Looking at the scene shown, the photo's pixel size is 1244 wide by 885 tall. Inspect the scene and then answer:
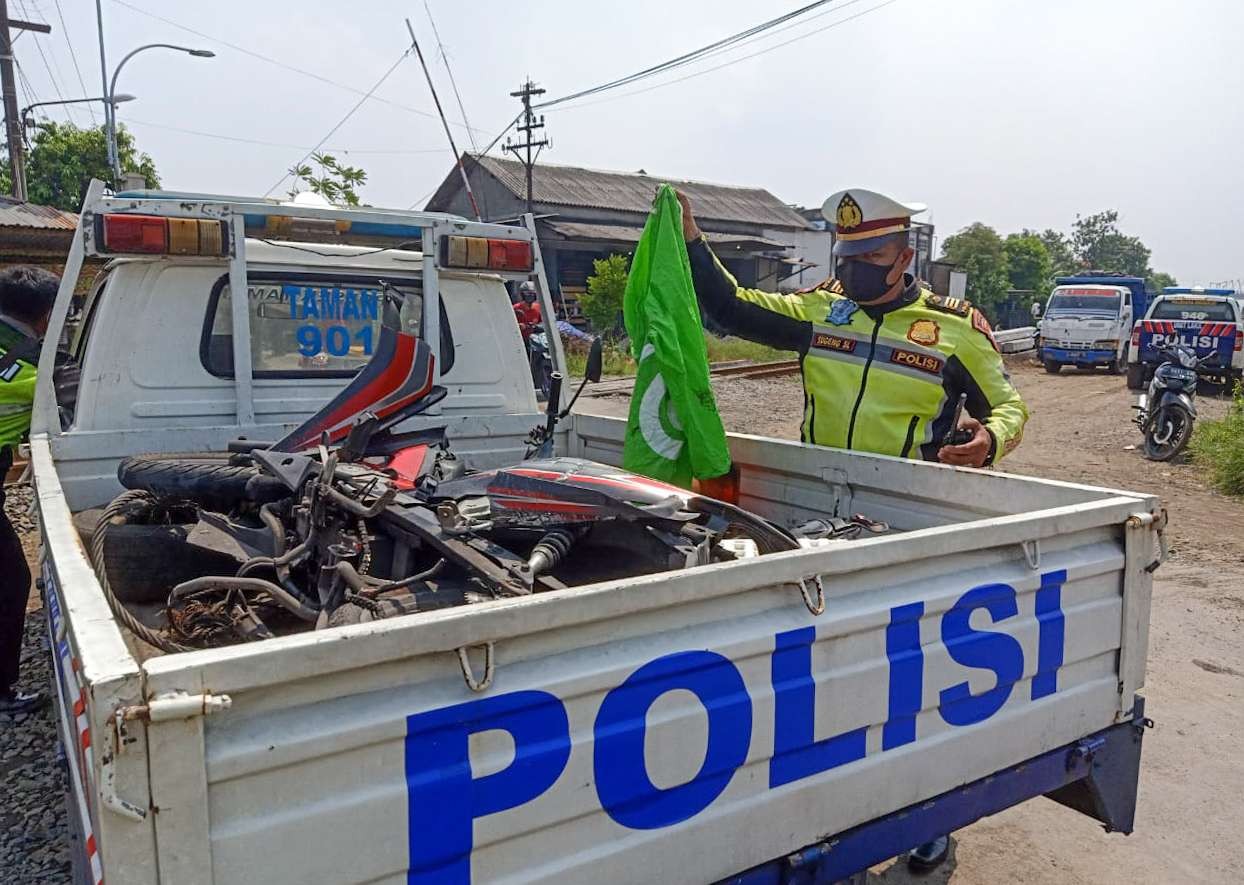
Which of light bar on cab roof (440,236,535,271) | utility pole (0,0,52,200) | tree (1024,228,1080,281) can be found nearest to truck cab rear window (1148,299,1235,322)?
light bar on cab roof (440,236,535,271)

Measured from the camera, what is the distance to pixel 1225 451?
9.22m

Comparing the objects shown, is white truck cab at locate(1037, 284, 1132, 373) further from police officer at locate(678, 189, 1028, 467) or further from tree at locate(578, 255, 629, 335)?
police officer at locate(678, 189, 1028, 467)

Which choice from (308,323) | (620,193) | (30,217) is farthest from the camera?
(620,193)

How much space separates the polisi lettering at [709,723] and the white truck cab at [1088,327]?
2092 centimetres

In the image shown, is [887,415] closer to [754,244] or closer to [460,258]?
[460,258]

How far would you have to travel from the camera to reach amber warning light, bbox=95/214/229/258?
3.28m

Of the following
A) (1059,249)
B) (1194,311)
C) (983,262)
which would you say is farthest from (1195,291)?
(1059,249)

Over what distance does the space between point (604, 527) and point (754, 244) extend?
2933 cm

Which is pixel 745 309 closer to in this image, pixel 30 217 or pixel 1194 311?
pixel 1194 311

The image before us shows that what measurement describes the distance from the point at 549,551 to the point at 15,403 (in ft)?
8.65

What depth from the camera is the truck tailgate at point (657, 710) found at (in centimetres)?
139

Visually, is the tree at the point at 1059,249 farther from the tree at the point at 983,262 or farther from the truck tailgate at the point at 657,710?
the truck tailgate at the point at 657,710

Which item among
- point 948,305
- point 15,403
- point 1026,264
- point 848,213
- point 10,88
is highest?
point 10,88

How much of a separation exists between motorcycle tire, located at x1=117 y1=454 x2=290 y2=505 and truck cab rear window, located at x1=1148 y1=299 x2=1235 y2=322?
58.5 ft
